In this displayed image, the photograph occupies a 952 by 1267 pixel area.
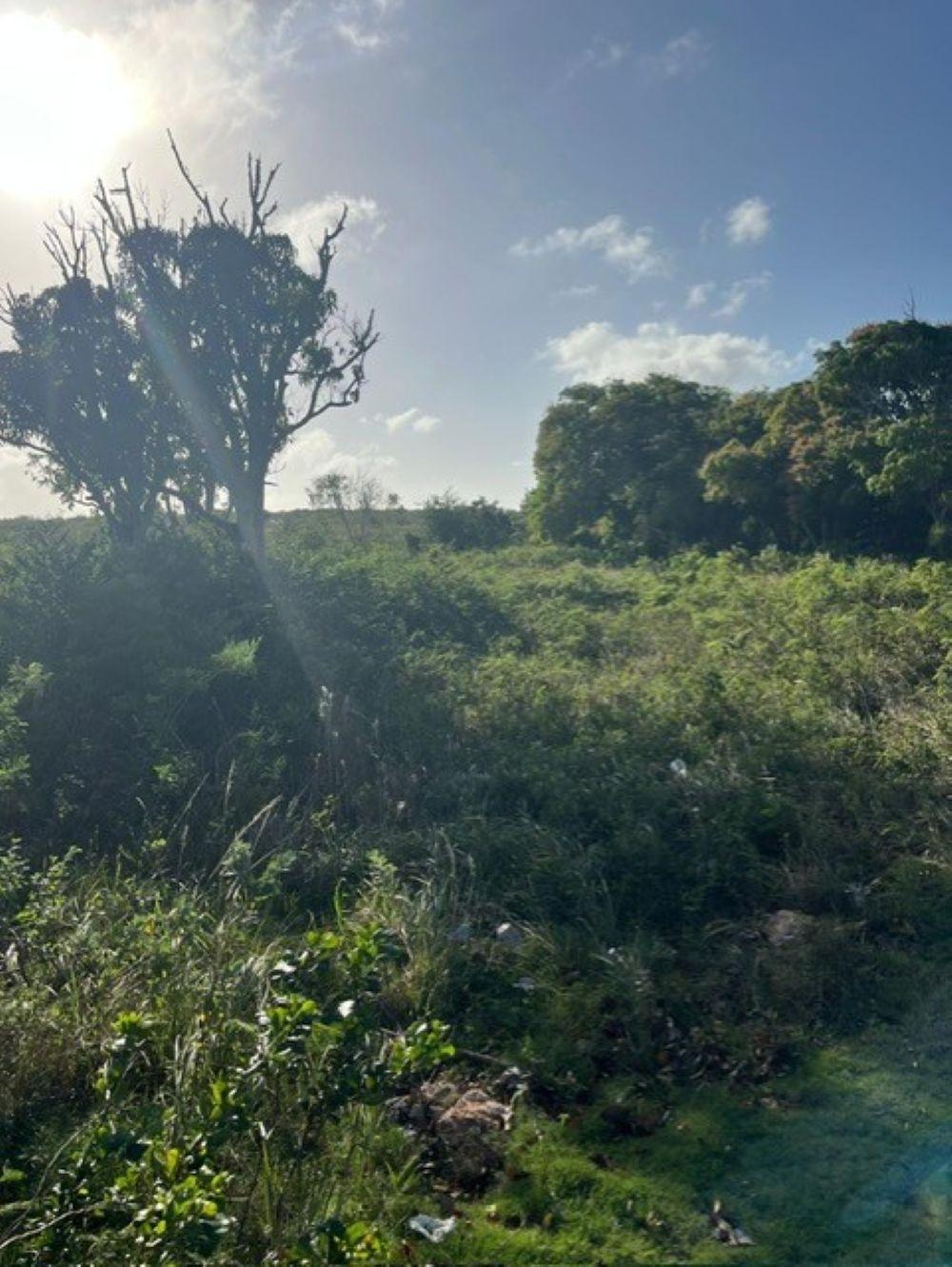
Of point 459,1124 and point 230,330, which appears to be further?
point 230,330

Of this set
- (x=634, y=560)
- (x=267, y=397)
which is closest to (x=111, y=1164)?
(x=267, y=397)

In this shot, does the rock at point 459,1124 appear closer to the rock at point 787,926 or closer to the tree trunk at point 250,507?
the rock at point 787,926

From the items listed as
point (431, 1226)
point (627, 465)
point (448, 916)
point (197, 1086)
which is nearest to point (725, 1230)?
point (431, 1226)

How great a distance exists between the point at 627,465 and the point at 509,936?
17.7 m

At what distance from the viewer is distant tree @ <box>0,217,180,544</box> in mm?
16297

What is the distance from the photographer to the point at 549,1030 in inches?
171

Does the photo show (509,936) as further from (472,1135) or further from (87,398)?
(87,398)

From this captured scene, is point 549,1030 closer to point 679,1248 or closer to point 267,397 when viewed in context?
point 679,1248

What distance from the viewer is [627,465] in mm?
21703

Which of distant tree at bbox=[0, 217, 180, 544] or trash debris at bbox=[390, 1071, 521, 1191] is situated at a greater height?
distant tree at bbox=[0, 217, 180, 544]

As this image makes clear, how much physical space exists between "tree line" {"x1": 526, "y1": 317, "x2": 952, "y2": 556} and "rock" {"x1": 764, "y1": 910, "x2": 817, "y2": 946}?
10.1m

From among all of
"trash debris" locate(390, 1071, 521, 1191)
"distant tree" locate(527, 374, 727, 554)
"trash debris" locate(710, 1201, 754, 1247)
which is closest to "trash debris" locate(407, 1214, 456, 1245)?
"trash debris" locate(390, 1071, 521, 1191)

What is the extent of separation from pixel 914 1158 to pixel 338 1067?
6.51 ft

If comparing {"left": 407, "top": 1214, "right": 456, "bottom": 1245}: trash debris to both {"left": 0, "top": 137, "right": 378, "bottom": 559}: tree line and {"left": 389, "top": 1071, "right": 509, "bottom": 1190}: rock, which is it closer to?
{"left": 389, "top": 1071, "right": 509, "bottom": 1190}: rock
